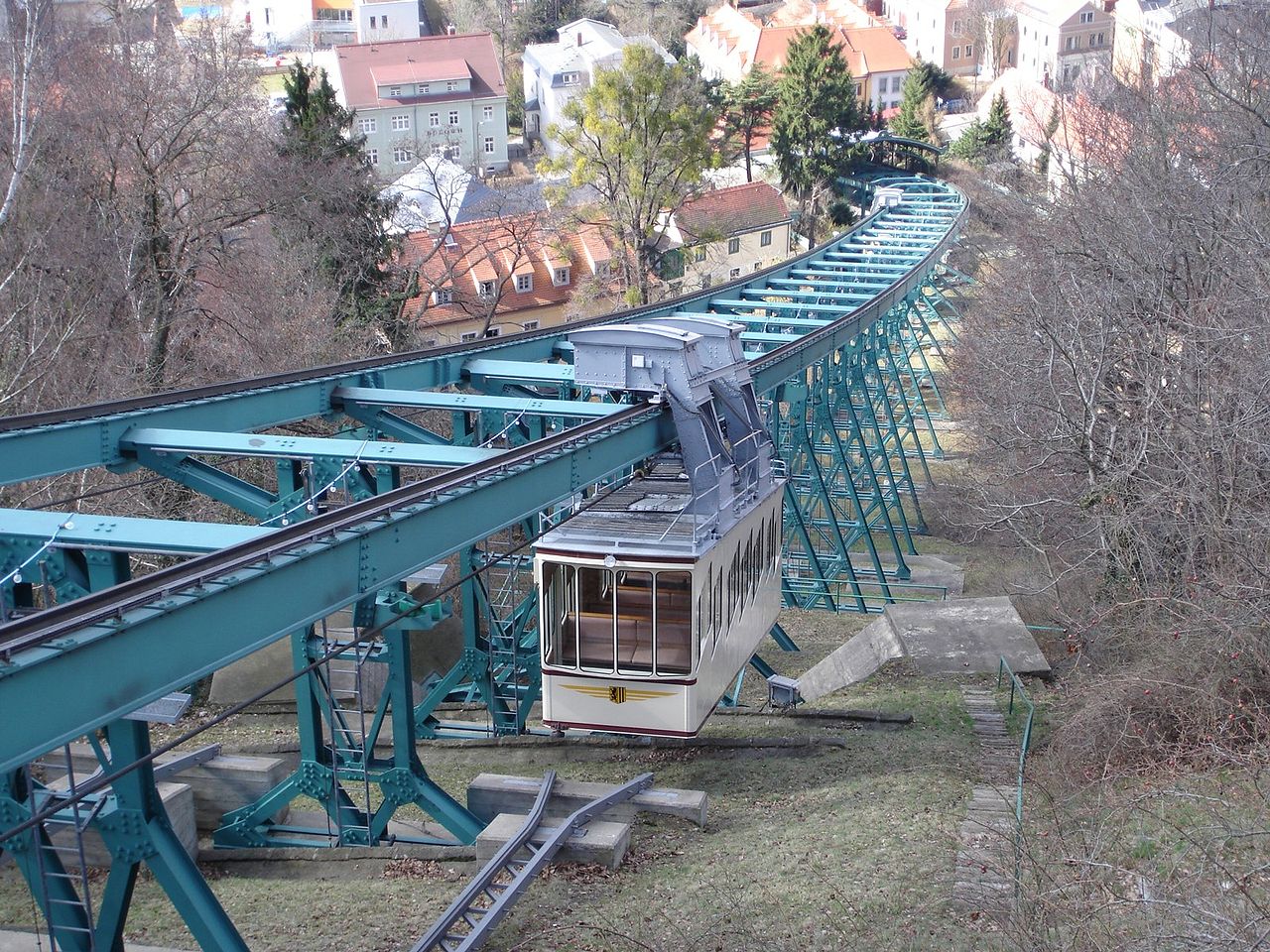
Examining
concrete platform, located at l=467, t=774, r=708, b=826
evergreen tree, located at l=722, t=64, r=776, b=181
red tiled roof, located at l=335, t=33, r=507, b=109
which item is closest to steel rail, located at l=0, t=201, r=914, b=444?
concrete platform, located at l=467, t=774, r=708, b=826

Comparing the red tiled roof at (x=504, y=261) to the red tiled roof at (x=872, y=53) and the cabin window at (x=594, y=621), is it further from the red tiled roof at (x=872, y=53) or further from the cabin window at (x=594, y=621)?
the red tiled roof at (x=872, y=53)

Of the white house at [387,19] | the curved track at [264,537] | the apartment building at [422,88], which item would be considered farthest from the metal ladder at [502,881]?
the white house at [387,19]

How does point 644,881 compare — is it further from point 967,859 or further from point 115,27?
point 115,27

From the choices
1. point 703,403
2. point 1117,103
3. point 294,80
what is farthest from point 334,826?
point 1117,103

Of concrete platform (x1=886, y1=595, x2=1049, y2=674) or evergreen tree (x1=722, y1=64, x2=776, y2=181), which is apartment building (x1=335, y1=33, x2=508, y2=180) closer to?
evergreen tree (x1=722, y1=64, x2=776, y2=181)

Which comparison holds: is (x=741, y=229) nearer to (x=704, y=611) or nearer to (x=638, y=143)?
(x=638, y=143)
